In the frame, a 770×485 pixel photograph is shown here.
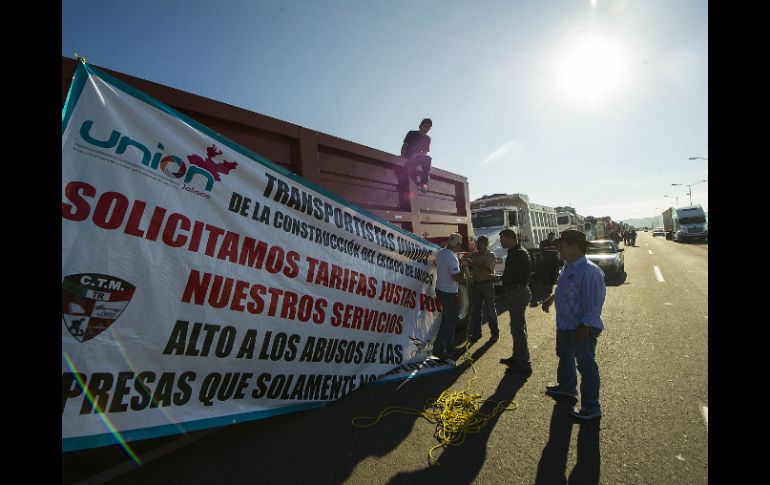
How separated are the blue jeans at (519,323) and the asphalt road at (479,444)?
247 millimetres

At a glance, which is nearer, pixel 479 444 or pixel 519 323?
pixel 479 444

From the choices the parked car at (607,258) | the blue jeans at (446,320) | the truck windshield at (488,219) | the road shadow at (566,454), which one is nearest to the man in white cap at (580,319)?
the road shadow at (566,454)

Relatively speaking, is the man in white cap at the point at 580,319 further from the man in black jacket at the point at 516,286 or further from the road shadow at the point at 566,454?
the man in black jacket at the point at 516,286

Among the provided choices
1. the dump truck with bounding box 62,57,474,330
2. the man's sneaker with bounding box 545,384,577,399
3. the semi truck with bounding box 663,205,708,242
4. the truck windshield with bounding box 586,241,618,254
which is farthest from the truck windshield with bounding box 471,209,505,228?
the semi truck with bounding box 663,205,708,242

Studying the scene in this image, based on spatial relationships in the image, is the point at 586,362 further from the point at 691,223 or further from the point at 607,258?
the point at 691,223

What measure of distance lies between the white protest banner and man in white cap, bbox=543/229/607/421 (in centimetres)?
220

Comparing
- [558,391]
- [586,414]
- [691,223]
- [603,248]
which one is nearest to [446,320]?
[558,391]

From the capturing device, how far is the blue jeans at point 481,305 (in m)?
5.82

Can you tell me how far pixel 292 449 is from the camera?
9.60ft

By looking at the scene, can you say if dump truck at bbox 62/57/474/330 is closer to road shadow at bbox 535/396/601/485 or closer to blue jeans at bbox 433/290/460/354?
blue jeans at bbox 433/290/460/354

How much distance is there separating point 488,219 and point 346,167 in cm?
759

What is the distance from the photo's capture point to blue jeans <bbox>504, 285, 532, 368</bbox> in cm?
459
